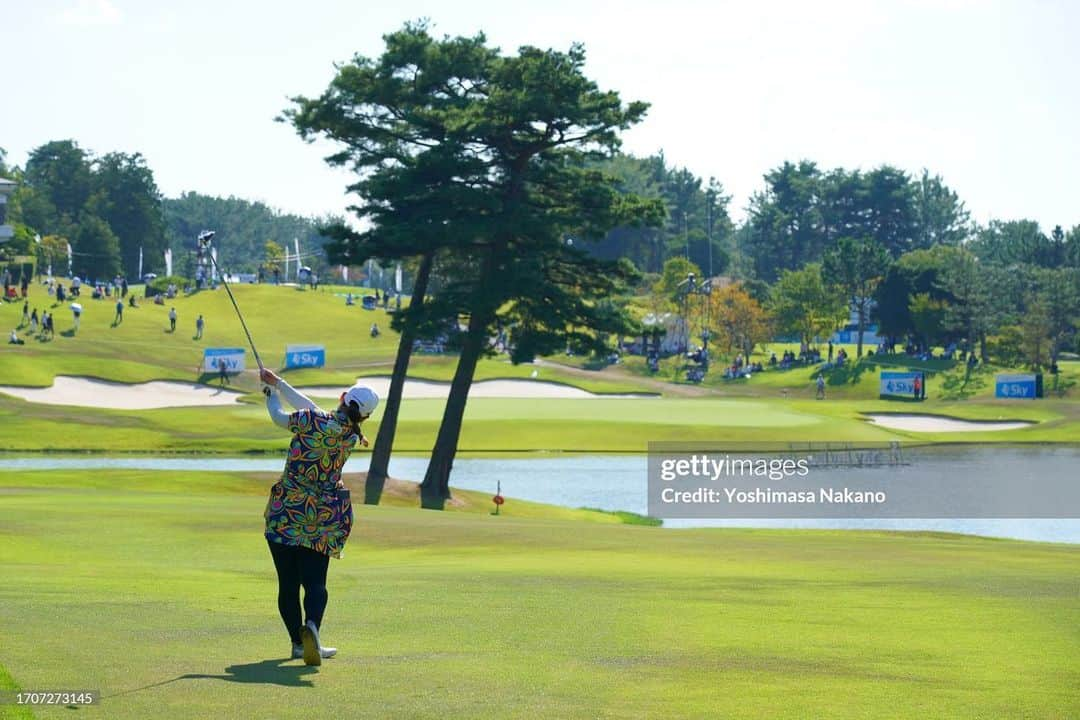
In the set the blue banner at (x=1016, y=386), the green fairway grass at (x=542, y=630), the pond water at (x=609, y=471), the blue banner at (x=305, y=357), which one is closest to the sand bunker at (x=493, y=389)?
Result: the blue banner at (x=305, y=357)

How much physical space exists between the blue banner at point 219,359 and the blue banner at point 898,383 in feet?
146

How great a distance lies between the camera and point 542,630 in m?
14.6

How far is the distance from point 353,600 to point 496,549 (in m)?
9.66

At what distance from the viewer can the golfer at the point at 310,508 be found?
41.1 ft

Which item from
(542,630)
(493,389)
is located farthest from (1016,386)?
(542,630)

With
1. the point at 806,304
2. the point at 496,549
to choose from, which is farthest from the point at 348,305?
the point at 496,549

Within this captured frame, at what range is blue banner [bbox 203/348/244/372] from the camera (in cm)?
A: 9906

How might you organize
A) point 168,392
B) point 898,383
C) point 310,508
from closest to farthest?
point 310,508
point 168,392
point 898,383

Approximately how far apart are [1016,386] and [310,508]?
100885 millimetres

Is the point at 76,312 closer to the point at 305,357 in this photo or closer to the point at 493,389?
the point at 305,357

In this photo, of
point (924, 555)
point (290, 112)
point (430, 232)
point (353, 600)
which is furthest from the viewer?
point (290, 112)

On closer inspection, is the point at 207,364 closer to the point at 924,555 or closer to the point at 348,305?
the point at 348,305

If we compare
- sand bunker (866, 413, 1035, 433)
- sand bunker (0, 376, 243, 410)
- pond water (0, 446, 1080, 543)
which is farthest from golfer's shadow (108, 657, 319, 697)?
sand bunker (866, 413, 1035, 433)

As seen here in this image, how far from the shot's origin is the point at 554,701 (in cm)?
1106
